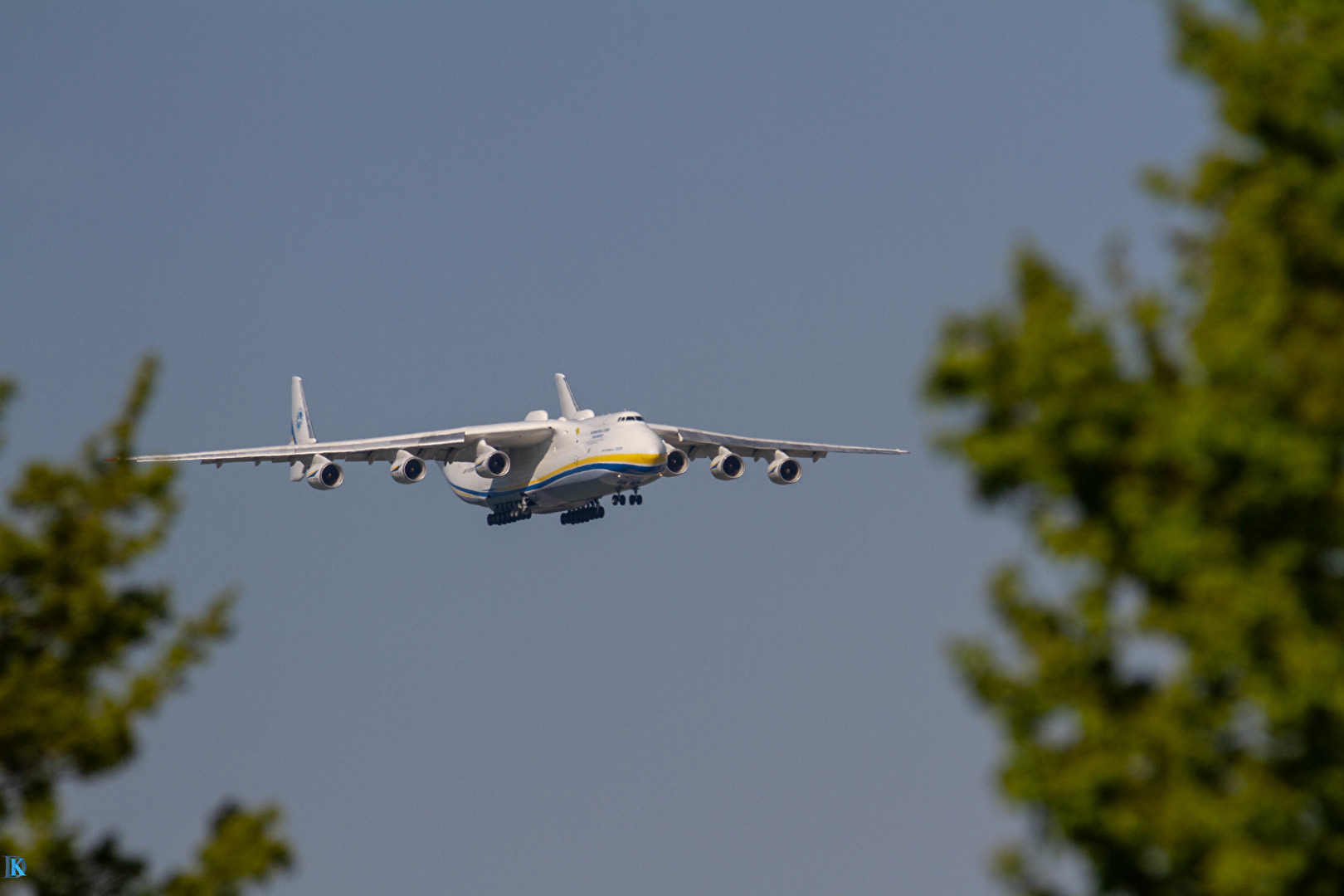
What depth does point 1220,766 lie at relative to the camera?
1425 centimetres

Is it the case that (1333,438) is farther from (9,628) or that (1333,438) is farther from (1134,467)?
(9,628)

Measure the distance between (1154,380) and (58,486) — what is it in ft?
34.8

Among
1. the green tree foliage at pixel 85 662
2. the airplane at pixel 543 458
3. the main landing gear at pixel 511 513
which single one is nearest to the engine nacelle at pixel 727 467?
the airplane at pixel 543 458

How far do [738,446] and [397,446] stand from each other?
37.9 feet

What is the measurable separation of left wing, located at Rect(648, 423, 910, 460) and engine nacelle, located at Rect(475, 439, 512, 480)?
17.4 ft

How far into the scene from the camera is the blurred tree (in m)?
13.6

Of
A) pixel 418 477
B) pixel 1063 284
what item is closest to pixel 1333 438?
pixel 1063 284

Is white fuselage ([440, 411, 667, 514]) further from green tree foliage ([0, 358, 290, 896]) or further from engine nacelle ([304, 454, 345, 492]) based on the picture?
green tree foliage ([0, 358, 290, 896])

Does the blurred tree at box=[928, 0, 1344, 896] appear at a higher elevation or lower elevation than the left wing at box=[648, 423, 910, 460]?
lower

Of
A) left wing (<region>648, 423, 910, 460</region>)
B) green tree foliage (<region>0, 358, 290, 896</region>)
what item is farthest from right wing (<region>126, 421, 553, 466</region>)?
green tree foliage (<region>0, 358, 290, 896</region>)

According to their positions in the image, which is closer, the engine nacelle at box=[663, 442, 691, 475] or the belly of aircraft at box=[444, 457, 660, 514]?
the belly of aircraft at box=[444, 457, 660, 514]

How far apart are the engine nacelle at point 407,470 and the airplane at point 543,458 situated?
4 cm

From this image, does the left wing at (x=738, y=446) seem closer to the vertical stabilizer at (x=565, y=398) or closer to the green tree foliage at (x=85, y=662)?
the vertical stabilizer at (x=565, y=398)

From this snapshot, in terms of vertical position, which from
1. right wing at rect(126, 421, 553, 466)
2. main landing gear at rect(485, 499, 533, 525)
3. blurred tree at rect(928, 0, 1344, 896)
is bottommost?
blurred tree at rect(928, 0, 1344, 896)
